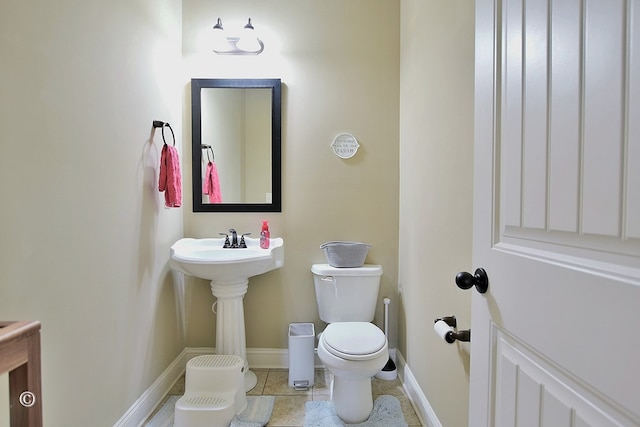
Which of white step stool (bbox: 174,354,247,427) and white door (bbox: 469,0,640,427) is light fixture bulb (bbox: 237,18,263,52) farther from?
white step stool (bbox: 174,354,247,427)

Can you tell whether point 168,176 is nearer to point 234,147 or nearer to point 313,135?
point 234,147

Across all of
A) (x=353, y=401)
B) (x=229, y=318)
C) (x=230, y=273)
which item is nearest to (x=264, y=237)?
(x=230, y=273)

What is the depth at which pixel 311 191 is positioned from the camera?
2066 mm

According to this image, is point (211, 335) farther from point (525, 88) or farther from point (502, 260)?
point (525, 88)

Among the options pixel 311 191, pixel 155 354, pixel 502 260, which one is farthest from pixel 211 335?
pixel 502 260

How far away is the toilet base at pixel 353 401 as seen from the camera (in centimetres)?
152

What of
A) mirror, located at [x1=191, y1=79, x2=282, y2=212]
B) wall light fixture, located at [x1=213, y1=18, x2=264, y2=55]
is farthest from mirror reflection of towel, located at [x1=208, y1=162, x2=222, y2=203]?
wall light fixture, located at [x1=213, y1=18, x2=264, y2=55]

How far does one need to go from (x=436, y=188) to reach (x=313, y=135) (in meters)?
0.98

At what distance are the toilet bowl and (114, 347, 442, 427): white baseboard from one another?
275mm

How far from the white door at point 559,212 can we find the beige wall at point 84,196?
1.38 meters

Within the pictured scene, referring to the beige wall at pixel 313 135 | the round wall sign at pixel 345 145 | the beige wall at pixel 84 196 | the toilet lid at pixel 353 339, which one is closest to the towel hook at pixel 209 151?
the beige wall at pixel 313 135

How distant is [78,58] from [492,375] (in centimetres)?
173

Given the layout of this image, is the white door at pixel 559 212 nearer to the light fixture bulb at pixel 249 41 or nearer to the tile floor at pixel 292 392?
the tile floor at pixel 292 392

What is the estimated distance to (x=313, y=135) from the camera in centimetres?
206
